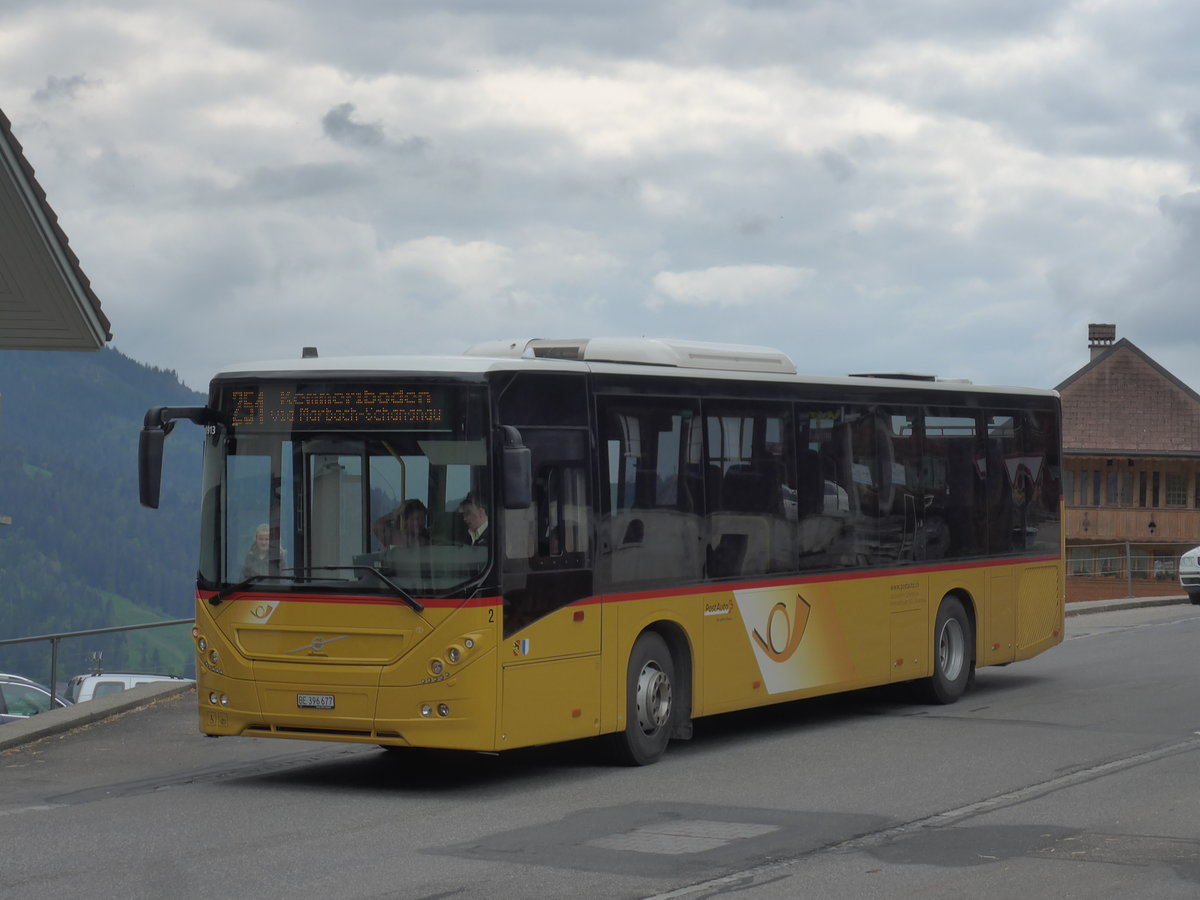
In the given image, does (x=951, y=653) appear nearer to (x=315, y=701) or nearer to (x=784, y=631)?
(x=784, y=631)

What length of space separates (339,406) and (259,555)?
1.10 metres

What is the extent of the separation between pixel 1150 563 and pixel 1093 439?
14.6 metres

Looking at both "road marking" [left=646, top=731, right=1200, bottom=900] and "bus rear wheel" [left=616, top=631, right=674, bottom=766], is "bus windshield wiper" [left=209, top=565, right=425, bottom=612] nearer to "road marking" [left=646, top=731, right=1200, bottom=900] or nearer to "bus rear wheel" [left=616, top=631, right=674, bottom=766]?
"bus rear wheel" [left=616, top=631, right=674, bottom=766]

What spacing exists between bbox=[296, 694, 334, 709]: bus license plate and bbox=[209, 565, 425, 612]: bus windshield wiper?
2.39 ft

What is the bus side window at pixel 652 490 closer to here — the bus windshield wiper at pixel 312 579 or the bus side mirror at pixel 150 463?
the bus windshield wiper at pixel 312 579

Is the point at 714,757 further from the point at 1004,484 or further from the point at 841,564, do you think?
the point at 1004,484

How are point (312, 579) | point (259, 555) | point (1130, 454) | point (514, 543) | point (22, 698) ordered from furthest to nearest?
point (1130, 454), point (22, 698), point (259, 555), point (312, 579), point (514, 543)

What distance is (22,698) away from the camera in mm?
16812

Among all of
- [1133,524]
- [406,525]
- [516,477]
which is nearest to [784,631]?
[516,477]

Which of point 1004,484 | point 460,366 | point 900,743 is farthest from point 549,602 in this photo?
point 1004,484

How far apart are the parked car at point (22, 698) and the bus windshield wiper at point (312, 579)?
4.70 meters

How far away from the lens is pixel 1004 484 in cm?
1777

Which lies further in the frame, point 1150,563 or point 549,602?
point 1150,563

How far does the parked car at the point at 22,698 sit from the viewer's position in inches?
644
